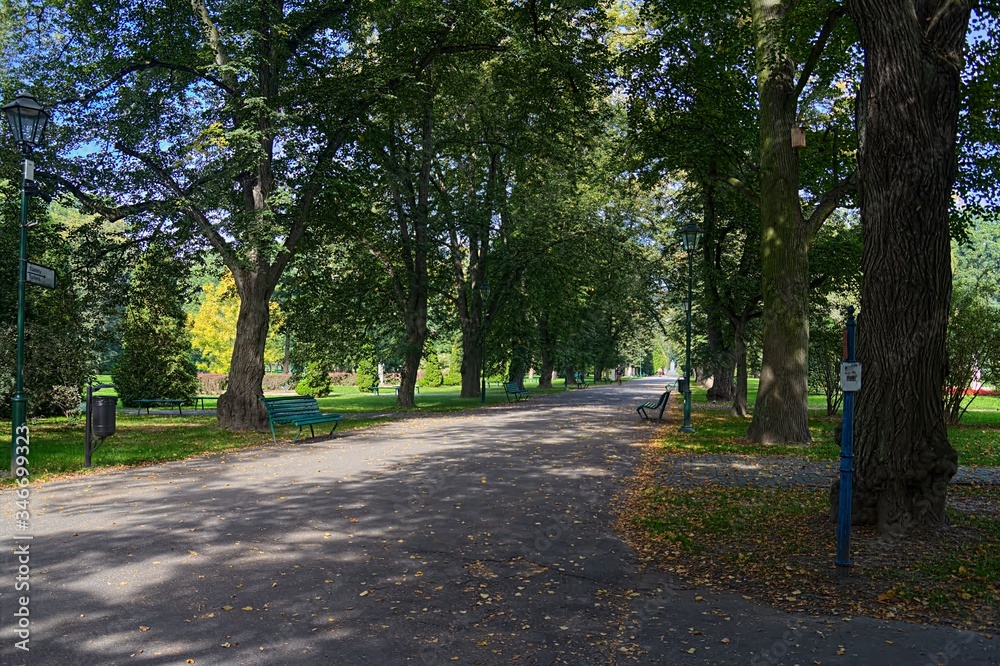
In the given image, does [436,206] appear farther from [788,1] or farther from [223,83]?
[788,1]

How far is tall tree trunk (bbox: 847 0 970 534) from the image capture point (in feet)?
→ 19.4

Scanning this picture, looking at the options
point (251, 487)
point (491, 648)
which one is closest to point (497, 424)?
point (251, 487)

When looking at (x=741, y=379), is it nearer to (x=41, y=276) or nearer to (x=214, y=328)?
(x=41, y=276)

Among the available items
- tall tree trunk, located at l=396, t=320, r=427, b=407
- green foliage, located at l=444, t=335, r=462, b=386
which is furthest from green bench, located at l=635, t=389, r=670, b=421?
green foliage, located at l=444, t=335, r=462, b=386

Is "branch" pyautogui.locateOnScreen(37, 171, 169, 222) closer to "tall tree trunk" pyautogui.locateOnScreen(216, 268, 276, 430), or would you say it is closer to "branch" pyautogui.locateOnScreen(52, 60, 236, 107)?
"branch" pyautogui.locateOnScreen(52, 60, 236, 107)

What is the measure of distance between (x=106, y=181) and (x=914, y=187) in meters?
16.7

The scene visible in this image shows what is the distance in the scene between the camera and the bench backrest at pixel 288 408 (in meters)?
13.3

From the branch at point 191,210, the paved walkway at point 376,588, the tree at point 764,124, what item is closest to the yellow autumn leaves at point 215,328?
the branch at point 191,210

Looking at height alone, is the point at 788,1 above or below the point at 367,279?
above

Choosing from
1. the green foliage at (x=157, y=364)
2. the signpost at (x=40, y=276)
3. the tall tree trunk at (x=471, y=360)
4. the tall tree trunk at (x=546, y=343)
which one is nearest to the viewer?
the signpost at (x=40, y=276)

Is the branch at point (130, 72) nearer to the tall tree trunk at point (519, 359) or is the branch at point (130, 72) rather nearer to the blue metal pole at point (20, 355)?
the blue metal pole at point (20, 355)

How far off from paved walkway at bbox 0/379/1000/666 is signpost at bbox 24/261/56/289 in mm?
2750

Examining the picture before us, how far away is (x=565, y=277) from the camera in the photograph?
97.2 feet

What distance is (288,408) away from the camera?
545 inches
